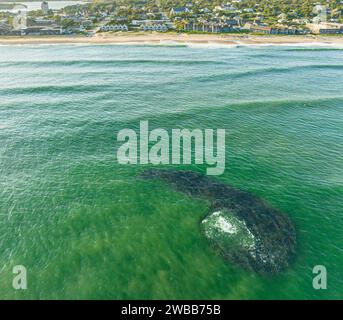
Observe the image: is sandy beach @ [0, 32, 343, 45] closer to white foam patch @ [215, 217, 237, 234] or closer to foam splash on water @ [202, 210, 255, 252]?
foam splash on water @ [202, 210, 255, 252]

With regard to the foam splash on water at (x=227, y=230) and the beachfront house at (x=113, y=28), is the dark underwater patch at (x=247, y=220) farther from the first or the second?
the beachfront house at (x=113, y=28)

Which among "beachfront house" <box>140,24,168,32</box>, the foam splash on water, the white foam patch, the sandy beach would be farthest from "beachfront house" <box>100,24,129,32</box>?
the white foam patch

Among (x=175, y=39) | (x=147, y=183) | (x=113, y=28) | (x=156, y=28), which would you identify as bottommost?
(x=147, y=183)

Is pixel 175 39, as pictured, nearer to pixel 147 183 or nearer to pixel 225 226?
pixel 147 183

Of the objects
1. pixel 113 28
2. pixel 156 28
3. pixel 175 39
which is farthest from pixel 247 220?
pixel 113 28
